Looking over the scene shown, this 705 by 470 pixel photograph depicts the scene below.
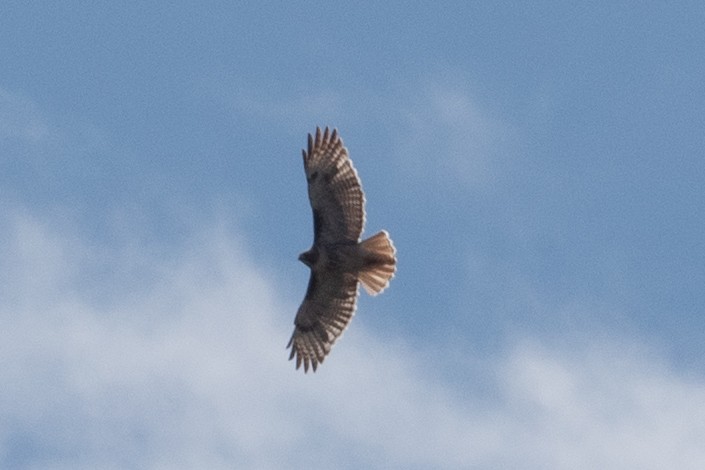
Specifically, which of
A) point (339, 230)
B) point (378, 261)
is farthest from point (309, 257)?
point (378, 261)

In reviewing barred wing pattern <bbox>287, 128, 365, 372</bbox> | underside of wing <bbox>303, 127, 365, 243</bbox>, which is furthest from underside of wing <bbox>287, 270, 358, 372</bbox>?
underside of wing <bbox>303, 127, 365, 243</bbox>

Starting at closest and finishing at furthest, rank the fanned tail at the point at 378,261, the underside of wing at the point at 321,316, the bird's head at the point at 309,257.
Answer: the fanned tail at the point at 378,261 < the bird's head at the point at 309,257 < the underside of wing at the point at 321,316

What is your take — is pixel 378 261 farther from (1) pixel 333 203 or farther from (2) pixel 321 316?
(2) pixel 321 316

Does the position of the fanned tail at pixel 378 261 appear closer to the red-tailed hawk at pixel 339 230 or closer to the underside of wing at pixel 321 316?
the red-tailed hawk at pixel 339 230

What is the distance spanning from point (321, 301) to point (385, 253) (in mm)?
1955

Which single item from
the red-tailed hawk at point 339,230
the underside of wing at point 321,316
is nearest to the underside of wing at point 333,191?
the red-tailed hawk at point 339,230

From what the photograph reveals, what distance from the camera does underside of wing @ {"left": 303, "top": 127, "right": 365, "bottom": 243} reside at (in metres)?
31.9

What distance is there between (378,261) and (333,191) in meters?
1.40

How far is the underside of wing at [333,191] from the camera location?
105 ft

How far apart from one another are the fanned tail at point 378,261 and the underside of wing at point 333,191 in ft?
0.97

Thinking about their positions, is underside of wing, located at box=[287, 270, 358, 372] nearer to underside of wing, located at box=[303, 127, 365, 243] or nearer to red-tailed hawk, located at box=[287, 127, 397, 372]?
red-tailed hawk, located at box=[287, 127, 397, 372]

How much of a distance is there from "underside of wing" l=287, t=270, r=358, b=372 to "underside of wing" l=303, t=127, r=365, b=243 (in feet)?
3.18

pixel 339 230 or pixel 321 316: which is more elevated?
pixel 339 230

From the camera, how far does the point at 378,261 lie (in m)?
32.0
